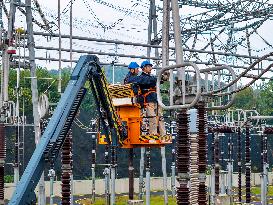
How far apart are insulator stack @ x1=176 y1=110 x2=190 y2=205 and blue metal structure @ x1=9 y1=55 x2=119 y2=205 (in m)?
2.21

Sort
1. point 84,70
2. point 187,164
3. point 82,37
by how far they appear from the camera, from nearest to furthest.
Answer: point 187,164
point 84,70
point 82,37

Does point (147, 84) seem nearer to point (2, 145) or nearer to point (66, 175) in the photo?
point (66, 175)

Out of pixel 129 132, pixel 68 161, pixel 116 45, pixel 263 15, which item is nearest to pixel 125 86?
pixel 129 132

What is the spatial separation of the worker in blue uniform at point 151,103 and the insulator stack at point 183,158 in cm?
452

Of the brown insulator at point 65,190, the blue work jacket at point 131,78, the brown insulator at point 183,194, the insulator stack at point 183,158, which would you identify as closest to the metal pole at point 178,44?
the insulator stack at point 183,158

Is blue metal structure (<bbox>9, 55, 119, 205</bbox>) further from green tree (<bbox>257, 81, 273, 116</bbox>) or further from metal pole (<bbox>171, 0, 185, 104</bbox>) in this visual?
green tree (<bbox>257, 81, 273, 116</bbox>)

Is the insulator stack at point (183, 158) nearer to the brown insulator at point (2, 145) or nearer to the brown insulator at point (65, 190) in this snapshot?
the brown insulator at point (65, 190)

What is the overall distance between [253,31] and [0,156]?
17.0 metres

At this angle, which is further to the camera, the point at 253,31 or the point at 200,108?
the point at 253,31

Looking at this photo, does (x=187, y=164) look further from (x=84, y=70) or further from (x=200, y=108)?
(x=84, y=70)

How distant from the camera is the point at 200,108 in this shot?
38.2 ft

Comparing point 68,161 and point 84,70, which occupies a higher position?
point 84,70

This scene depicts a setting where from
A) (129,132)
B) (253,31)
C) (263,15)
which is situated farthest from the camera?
(253,31)

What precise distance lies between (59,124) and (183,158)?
245 cm
